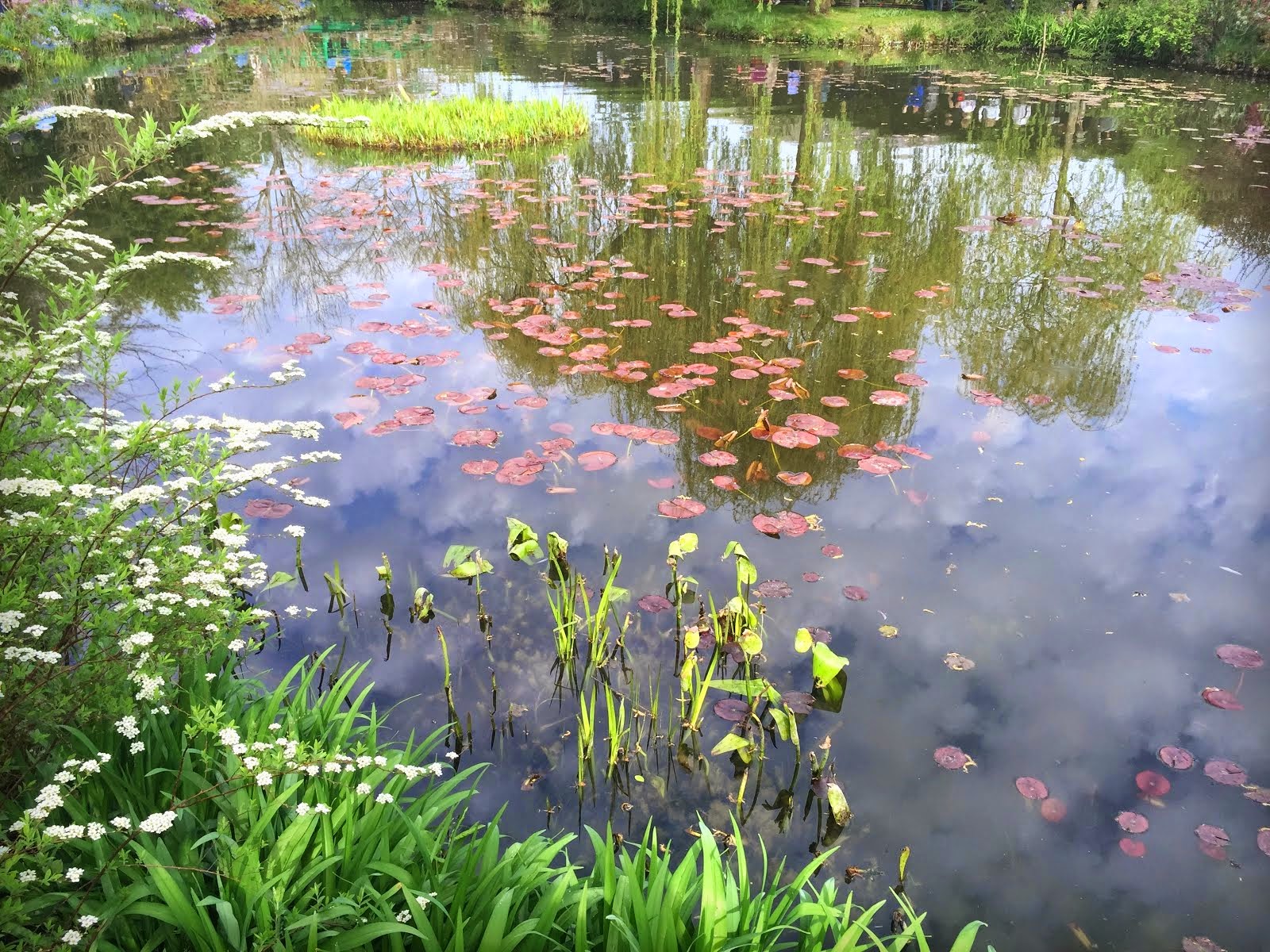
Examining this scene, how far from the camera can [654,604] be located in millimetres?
3277

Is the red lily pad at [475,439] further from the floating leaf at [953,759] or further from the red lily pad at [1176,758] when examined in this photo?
the red lily pad at [1176,758]

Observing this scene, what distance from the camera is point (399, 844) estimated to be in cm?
200

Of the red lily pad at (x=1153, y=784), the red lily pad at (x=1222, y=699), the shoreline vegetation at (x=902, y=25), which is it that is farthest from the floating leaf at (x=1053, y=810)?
the shoreline vegetation at (x=902, y=25)

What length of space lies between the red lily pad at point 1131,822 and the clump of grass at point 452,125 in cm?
1134

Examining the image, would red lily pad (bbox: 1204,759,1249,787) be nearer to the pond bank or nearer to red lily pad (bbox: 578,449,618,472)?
red lily pad (bbox: 578,449,618,472)

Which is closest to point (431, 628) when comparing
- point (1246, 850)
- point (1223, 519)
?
point (1246, 850)

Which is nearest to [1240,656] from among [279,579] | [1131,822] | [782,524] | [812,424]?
[1131,822]

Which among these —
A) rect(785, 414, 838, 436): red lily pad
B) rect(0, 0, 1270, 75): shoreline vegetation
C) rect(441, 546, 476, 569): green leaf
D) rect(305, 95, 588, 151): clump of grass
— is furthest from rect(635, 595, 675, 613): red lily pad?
rect(0, 0, 1270, 75): shoreline vegetation

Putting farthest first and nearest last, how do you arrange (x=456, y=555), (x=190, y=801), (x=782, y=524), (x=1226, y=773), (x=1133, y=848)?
(x=782, y=524) → (x=456, y=555) → (x=1226, y=773) → (x=1133, y=848) → (x=190, y=801)

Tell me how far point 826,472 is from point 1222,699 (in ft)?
6.30

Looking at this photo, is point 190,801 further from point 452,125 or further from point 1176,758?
point 452,125

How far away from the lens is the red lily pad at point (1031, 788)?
2.53 meters

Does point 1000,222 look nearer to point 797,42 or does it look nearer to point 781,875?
point 781,875

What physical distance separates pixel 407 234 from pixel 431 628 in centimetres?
590
